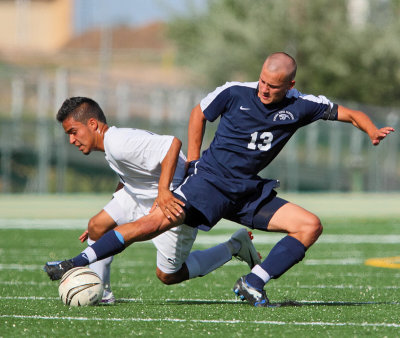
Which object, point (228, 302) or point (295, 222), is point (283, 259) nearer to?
point (295, 222)

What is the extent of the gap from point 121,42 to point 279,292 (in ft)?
240

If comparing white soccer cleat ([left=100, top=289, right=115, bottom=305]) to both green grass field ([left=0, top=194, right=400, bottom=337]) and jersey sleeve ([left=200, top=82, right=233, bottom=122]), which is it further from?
jersey sleeve ([left=200, top=82, right=233, bottom=122])

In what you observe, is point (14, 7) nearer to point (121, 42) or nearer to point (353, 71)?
point (121, 42)

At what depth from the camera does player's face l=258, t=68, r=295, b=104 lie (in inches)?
237

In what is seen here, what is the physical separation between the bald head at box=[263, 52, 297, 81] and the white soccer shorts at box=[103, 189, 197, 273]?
131 cm

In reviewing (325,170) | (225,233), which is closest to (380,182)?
(325,170)

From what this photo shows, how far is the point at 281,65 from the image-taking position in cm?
599

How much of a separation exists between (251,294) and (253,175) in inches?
33.7

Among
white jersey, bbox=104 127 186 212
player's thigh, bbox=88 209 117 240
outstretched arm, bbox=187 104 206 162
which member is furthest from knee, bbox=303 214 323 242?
player's thigh, bbox=88 209 117 240

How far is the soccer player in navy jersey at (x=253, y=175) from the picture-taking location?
19.7ft

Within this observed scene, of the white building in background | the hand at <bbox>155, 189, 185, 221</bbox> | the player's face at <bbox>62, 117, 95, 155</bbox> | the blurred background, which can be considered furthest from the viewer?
the white building in background

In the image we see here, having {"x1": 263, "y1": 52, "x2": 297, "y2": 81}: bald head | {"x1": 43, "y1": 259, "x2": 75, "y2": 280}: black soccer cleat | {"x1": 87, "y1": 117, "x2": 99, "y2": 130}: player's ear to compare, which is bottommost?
{"x1": 43, "y1": 259, "x2": 75, "y2": 280}: black soccer cleat

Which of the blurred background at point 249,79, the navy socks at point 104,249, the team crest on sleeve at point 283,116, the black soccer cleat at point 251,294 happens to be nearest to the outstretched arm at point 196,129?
the team crest on sleeve at point 283,116

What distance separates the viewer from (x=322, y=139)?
2420cm
